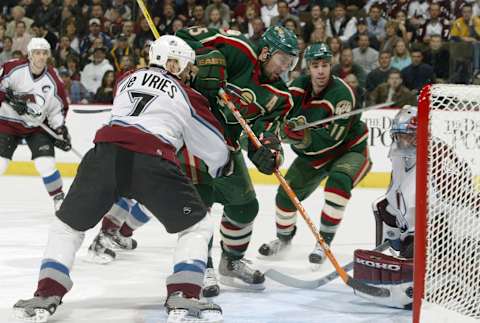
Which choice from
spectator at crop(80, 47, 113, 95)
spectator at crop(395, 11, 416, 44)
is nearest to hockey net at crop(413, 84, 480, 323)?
spectator at crop(395, 11, 416, 44)

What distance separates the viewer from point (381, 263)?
3234 mm

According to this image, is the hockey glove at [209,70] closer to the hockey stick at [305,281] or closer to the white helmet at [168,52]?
the white helmet at [168,52]

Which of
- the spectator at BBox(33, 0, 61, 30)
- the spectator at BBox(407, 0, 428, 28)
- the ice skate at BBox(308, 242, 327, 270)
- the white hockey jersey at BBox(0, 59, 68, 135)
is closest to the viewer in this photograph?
the ice skate at BBox(308, 242, 327, 270)

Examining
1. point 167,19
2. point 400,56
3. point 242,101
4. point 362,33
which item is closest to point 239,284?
point 242,101

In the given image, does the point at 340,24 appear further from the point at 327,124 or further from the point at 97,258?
the point at 97,258

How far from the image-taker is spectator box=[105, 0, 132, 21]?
8.93 meters

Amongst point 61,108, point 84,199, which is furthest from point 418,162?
point 61,108

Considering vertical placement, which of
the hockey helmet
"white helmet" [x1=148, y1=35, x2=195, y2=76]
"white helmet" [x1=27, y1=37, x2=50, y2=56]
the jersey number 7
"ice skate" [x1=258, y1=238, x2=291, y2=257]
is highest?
"white helmet" [x1=148, y1=35, x2=195, y2=76]

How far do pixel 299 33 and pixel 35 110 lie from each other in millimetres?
3392

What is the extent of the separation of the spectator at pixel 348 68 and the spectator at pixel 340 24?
1.79ft

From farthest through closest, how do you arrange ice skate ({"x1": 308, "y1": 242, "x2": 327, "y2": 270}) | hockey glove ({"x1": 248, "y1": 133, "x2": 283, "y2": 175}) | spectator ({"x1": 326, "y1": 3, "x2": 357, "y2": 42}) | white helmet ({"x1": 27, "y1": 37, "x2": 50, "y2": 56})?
1. spectator ({"x1": 326, "y1": 3, "x2": 357, "y2": 42})
2. white helmet ({"x1": 27, "y1": 37, "x2": 50, "y2": 56})
3. ice skate ({"x1": 308, "y1": 242, "x2": 327, "y2": 270})
4. hockey glove ({"x1": 248, "y1": 133, "x2": 283, "y2": 175})

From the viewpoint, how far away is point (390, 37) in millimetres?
7965

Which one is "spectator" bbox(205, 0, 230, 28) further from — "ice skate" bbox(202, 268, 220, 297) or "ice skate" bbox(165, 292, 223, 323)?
"ice skate" bbox(165, 292, 223, 323)

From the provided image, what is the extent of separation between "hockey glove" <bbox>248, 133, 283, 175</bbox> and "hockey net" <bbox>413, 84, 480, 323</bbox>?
31.1 inches
